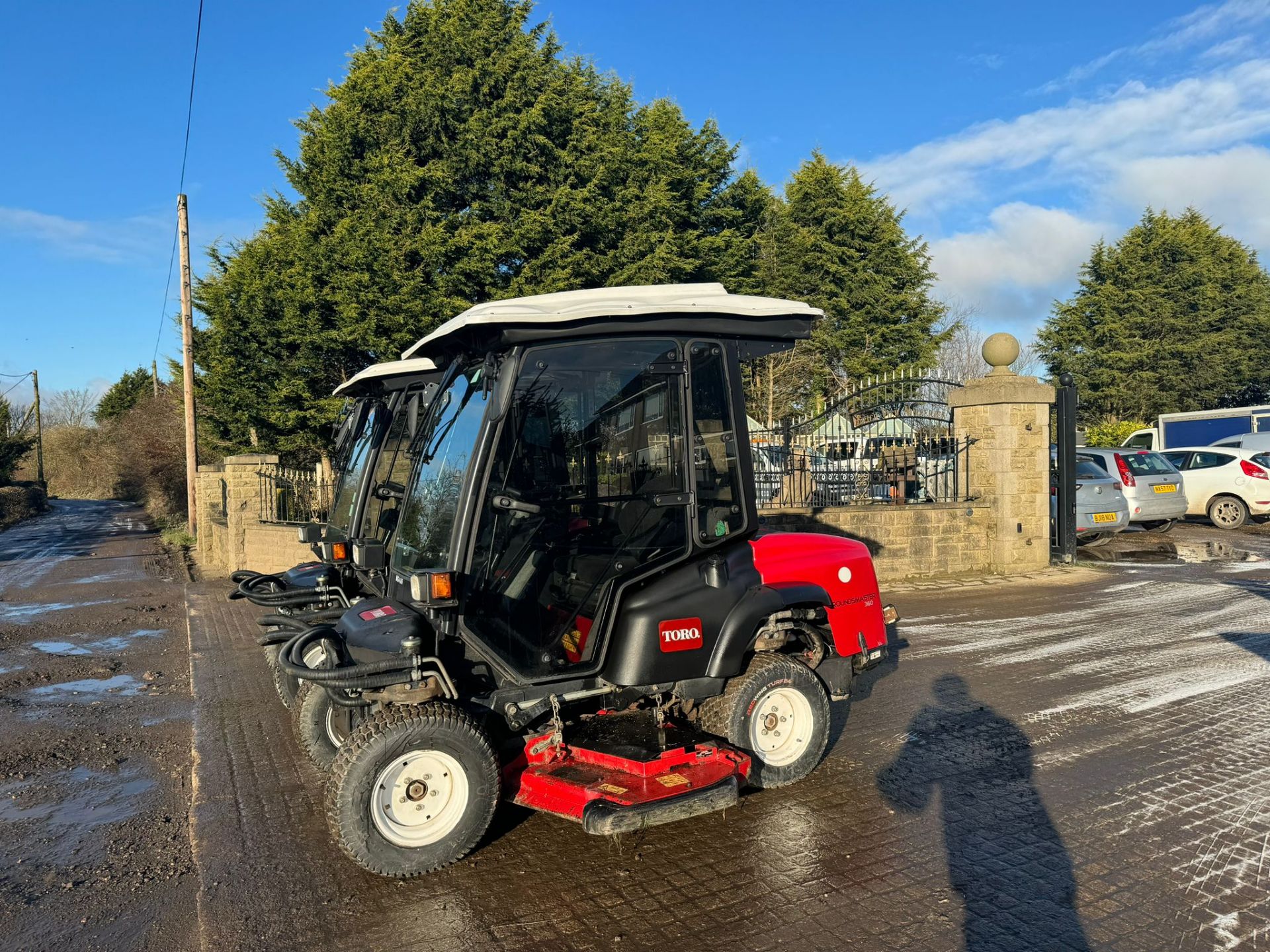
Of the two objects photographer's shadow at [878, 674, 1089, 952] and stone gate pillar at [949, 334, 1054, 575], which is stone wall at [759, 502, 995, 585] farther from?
photographer's shadow at [878, 674, 1089, 952]

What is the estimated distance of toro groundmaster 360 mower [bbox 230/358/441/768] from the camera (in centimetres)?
534

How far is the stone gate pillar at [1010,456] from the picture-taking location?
44.1 ft

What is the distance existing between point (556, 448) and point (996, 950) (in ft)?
9.02

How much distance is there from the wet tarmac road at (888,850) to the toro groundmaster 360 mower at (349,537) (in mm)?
464

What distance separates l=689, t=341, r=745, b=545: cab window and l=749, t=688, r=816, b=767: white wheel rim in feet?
3.20

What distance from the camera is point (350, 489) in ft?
23.6

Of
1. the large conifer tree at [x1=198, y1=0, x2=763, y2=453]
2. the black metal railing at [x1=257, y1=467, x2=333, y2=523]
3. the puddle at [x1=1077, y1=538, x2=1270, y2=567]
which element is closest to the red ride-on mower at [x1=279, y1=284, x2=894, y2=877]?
the black metal railing at [x1=257, y1=467, x2=333, y2=523]

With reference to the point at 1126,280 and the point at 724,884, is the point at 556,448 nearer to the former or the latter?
the point at 724,884

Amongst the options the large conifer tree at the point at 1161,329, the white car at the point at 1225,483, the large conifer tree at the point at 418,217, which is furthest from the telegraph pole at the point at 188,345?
the large conifer tree at the point at 1161,329

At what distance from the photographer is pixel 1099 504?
15148 millimetres

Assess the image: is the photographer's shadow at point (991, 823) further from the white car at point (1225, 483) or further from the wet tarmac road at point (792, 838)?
the white car at point (1225, 483)

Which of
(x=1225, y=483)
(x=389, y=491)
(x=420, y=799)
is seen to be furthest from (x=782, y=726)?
(x=1225, y=483)

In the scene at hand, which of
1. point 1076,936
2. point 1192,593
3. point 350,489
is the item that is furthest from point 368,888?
point 1192,593

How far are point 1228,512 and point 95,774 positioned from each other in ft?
66.0
